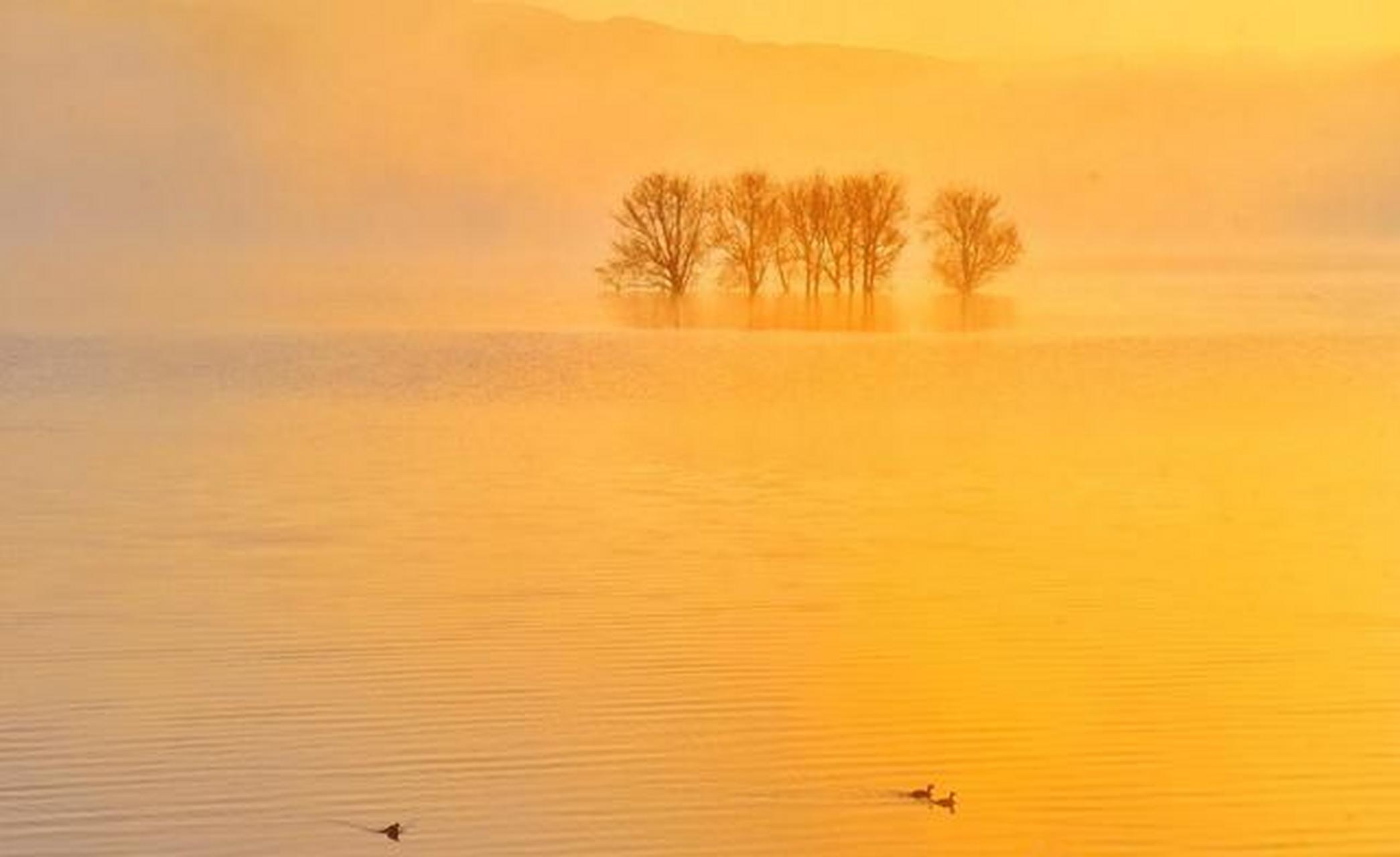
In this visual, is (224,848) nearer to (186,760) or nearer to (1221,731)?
(186,760)

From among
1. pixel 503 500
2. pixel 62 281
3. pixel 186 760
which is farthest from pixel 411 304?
pixel 186 760

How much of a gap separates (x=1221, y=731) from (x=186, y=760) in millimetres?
3707

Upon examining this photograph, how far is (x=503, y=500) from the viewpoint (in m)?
16.6

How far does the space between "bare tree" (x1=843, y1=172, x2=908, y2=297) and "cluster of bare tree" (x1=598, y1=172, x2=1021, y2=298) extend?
0.11ft

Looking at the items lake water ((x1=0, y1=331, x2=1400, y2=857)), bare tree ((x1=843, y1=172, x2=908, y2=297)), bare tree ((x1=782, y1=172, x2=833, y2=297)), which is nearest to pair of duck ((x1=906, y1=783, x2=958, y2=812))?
lake water ((x1=0, y1=331, x2=1400, y2=857))

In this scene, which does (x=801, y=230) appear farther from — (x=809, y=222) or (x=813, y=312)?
(x=813, y=312)

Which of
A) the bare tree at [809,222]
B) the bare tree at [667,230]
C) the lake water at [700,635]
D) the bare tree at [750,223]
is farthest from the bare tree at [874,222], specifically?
the lake water at [700,635]

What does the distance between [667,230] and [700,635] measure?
4911cm

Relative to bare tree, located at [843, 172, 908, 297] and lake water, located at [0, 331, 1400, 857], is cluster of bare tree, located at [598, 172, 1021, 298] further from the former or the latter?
lake water, located at [0, 331, 1400, 857]

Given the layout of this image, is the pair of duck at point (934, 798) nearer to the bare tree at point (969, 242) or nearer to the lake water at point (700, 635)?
the lake water at point (700, 635)

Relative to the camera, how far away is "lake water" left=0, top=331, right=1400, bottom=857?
809 centimetres

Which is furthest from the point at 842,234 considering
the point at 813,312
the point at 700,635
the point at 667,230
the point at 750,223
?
the point at 700,635

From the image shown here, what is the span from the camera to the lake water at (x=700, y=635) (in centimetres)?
809

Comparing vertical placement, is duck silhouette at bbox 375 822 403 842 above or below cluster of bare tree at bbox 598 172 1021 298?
below
